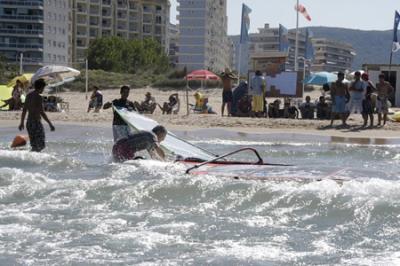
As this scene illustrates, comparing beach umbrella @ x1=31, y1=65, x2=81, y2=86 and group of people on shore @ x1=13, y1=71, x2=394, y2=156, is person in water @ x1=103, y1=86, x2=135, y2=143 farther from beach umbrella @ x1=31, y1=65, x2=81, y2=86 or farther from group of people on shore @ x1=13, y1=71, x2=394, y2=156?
beach umbrella @ x1=31, y1=65, x2=81, y2=86

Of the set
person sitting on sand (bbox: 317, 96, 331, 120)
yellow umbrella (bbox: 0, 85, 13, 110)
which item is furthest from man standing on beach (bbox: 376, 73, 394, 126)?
yellow umbrella (bbox: 0, 85, 13, 110)

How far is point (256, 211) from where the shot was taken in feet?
27.7

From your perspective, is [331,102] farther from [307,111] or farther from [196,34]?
[196,34]

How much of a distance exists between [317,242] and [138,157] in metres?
5.21

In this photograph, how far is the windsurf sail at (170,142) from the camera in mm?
12078

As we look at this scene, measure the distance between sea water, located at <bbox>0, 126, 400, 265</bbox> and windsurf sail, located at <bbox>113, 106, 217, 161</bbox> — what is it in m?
0.82

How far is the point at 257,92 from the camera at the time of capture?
918 inches

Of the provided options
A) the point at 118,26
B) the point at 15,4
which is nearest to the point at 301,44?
the point at 118,26

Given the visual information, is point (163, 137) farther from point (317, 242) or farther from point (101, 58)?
point (101, 58)

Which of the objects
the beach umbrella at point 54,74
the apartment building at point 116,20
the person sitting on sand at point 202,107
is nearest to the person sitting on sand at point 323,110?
the person sitting on sand at point 202,107

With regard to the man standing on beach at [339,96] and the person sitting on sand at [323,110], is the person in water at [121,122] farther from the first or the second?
the person sitting on sand at [323,110]

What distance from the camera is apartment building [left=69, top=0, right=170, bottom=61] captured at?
135 m

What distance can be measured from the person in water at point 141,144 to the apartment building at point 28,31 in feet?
340

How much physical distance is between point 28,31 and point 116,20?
29436 mm
